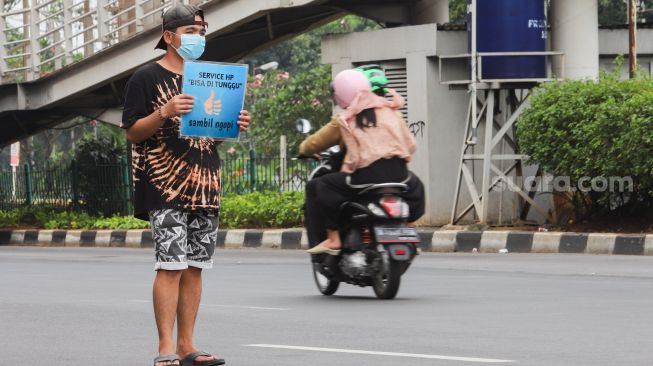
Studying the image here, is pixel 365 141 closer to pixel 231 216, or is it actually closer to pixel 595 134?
pixel 595 134

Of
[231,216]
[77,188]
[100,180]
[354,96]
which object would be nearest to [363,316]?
[354,96]

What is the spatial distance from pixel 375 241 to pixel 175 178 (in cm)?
391

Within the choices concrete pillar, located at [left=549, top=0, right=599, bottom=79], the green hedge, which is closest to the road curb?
the green hedge

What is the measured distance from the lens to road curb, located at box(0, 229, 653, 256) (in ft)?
51.7

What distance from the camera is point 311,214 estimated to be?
1121 centimetres

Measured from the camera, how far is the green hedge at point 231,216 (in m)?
20.6

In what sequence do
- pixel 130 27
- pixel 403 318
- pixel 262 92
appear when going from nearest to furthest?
1. pixel 403 318
2. pixel 130 27
3. pixel 262 92

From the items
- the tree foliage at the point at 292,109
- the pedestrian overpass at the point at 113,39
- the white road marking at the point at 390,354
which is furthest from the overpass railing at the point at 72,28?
the tree foliage at the point at 292,109

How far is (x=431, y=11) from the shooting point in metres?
20.8

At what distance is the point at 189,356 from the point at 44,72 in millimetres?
16990

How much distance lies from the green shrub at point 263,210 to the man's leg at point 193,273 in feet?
43.6

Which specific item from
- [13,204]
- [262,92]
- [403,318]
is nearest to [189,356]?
[403,318]

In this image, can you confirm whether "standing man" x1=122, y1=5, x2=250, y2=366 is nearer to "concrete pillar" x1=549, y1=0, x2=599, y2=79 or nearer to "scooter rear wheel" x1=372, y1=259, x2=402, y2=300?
"scooter rear wheel" x1=372, y1=259, x2=402, y2=300

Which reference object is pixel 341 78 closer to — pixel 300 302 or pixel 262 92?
pixel 300 302
